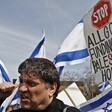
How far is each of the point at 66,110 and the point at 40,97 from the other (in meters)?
0.19

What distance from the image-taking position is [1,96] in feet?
8.76

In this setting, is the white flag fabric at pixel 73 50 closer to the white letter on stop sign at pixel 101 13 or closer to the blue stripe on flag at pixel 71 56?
the blue stripe on flag at pixel 71 56

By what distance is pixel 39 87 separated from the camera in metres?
2.29

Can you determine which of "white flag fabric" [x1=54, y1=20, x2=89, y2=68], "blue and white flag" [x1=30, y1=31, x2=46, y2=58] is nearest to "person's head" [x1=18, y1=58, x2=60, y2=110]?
"white flag fabric" [x1=54, y1=20, x2=89, y2=68]

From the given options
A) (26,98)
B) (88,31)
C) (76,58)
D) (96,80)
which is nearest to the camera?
(26,98)

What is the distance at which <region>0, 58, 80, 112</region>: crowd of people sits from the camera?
2.25m

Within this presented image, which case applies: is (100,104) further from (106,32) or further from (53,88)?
(53,88)

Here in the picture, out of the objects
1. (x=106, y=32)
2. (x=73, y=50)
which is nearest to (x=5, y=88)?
(x=106, y=32)

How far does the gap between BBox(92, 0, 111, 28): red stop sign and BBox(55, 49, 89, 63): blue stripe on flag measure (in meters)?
0.66

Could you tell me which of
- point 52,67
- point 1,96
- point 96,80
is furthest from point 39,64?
point 96,80

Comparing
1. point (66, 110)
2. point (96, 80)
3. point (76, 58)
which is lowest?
point (66, 110)

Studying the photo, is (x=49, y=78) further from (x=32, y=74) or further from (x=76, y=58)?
(x=76, y=58)

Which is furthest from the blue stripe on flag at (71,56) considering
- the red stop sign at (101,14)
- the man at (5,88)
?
the man at (5,88)

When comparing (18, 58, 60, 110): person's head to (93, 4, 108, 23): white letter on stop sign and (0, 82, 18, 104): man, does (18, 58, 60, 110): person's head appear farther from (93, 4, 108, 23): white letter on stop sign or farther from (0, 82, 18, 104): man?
(93, 4, 108, 23): white letter on stop sign
